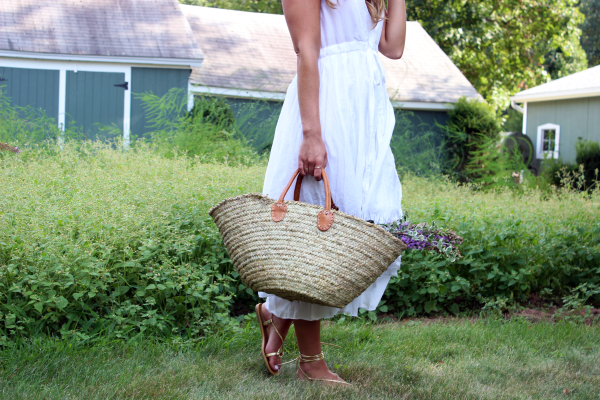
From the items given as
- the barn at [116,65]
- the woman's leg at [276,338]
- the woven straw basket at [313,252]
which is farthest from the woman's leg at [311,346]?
the barn at [116,65]

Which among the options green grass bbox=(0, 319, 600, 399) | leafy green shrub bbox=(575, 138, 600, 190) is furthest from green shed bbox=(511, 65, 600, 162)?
green grass bbox=(0, 319, 600, 399)

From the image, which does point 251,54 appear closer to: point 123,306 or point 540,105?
point 540,105

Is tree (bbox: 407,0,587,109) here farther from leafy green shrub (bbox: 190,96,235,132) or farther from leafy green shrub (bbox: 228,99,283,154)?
leafy green shrub (bbox: 190,96,235,132)

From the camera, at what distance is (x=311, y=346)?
7.29ft

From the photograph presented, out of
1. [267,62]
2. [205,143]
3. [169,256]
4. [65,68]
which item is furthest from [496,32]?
[169,256]

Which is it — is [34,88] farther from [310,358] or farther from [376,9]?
[310,358]

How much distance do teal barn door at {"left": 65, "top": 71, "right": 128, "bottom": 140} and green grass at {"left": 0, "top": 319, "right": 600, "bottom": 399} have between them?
28.9ft

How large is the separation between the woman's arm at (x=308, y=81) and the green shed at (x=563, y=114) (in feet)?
39.9

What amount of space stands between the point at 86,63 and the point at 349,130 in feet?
32.3

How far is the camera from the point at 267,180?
2199 millimetres

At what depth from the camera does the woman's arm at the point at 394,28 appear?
7.44 feet

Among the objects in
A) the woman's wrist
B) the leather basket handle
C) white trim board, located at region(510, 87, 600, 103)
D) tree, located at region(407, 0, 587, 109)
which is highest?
tree, located at region(407, 0, 587, 109)

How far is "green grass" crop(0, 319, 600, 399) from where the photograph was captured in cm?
210

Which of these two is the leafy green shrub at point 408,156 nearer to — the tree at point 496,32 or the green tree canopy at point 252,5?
the tree at point 496,32
